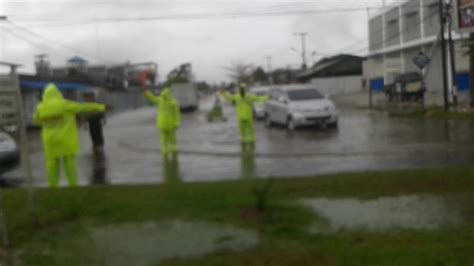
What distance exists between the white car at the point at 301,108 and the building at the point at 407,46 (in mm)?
1836

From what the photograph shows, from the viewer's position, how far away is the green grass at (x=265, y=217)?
216 inches

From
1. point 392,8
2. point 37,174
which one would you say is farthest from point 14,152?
point 392,8

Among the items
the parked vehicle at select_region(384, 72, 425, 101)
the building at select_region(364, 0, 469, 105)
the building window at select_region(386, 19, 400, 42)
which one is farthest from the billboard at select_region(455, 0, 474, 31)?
the parked vehicle at select_region(384, 72, 425, 101)

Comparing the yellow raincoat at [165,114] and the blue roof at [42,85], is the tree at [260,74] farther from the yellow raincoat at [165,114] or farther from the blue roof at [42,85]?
the yellow raincoat at [165,114]

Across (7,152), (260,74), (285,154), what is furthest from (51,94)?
(260,74)

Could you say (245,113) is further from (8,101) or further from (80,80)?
(80,80)

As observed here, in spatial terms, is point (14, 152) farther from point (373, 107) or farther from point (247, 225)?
point (373, 107)

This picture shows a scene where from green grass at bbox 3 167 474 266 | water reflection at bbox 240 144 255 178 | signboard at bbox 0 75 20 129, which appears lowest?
Result: water reflection at bbox 240 144 255 178

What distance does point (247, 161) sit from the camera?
1404cm

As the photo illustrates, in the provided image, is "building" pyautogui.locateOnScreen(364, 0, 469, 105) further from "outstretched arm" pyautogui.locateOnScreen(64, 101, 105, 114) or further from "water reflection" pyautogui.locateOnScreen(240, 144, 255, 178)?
"outstretched arm" pyautogui.locateOnScreen(64, 101, 105, 114)

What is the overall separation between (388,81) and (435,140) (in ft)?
29.2

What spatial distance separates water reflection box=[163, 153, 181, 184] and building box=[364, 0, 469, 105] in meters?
8.38

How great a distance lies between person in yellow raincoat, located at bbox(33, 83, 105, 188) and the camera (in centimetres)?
968

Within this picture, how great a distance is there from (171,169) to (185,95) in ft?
122
